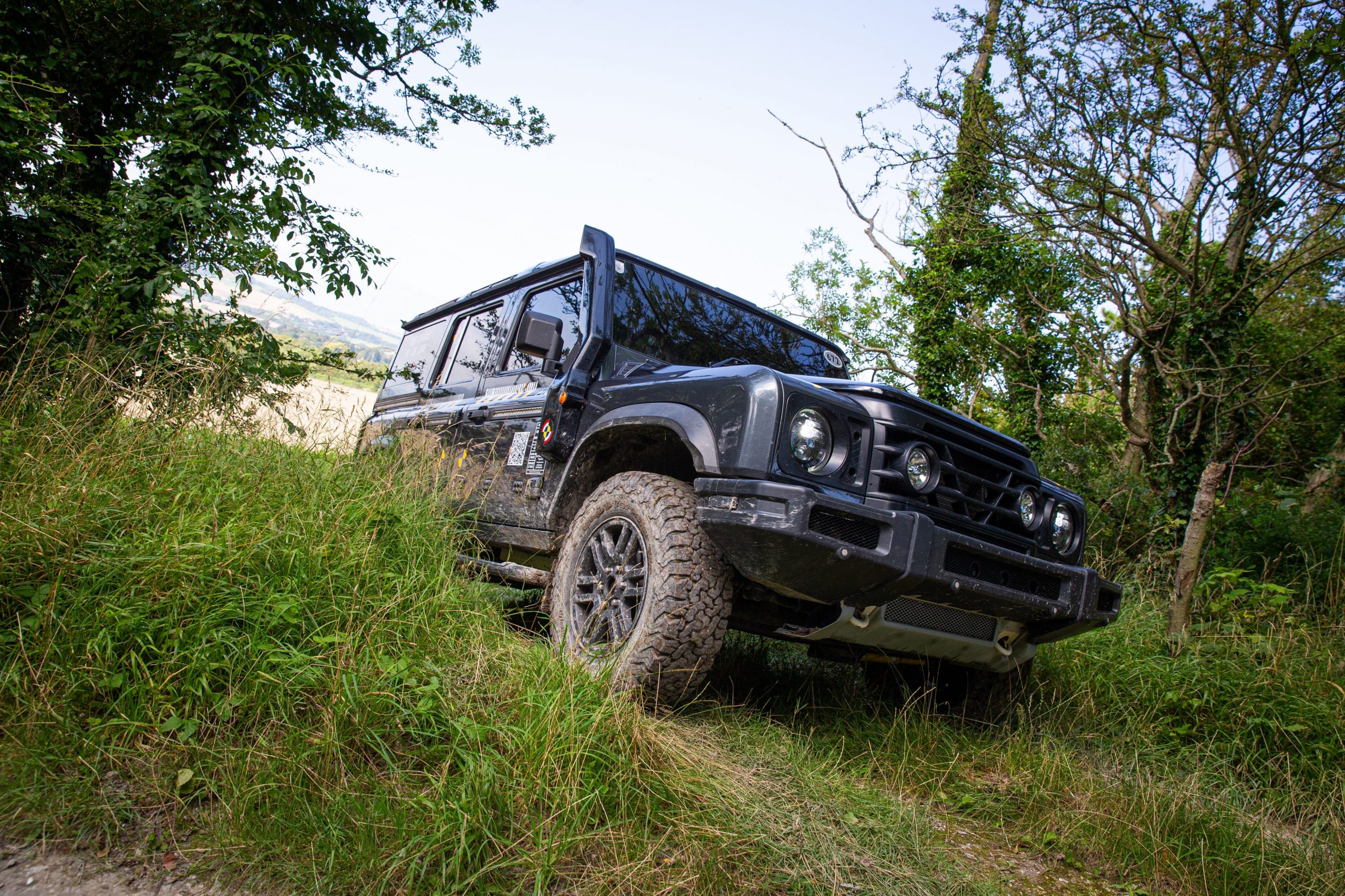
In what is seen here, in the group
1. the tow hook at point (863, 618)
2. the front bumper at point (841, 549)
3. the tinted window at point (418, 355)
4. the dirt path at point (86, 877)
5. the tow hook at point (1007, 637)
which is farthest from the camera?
the tinted window at point (418, 355)

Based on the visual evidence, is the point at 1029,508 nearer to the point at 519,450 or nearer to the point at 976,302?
the point at 519,450

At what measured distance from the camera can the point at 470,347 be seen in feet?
15.8

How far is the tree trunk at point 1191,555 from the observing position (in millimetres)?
4406

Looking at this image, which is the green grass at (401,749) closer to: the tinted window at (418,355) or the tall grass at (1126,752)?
the tall grass at (1126,752)

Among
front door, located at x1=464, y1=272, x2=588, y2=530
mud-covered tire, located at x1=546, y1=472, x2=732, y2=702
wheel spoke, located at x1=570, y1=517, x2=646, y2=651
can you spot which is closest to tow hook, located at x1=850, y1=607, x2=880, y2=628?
mud-covered tire, located at x1=546, y1=472, x2=732, y2=702

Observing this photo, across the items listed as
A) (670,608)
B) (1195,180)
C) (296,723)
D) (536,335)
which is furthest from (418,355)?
(1195,180)

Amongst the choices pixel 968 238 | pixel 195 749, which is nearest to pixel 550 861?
pixel 195 749

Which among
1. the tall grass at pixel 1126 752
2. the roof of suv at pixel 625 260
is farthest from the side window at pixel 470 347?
the tall grass at pixel 1126 752

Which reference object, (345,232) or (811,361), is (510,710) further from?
(345,232)

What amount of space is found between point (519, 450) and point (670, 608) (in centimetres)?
152

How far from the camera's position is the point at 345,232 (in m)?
4.52

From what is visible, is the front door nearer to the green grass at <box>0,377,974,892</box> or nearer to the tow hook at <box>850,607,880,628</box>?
the green grass at <box>0,377,974,892</box>

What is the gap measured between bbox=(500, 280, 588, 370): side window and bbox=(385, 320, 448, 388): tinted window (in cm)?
104

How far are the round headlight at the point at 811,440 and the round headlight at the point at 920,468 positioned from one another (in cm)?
30
